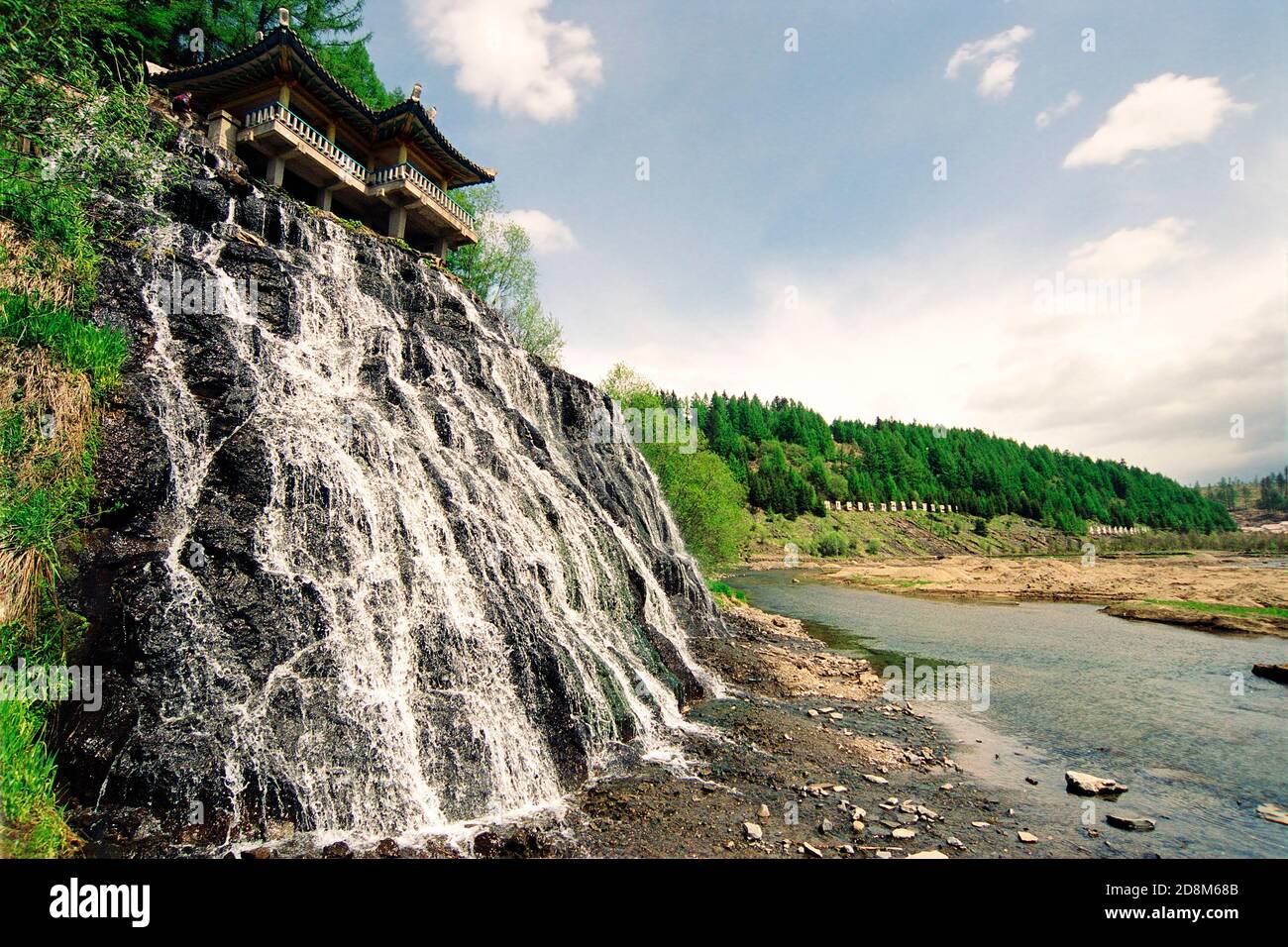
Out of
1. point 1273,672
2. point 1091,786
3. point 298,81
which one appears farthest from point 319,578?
point 1273,672

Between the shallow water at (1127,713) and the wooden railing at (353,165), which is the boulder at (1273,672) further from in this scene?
the wooden railing at (353,165)

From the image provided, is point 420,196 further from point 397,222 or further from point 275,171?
point 275,171

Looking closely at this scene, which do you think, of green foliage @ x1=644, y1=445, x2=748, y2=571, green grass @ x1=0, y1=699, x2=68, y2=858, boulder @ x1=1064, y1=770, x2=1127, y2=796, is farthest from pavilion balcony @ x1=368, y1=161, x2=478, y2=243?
boulder @ x1=1064, y1=770, x2=1127, y2=796

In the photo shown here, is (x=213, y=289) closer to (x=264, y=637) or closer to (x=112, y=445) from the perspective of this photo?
(x=112, y=445)

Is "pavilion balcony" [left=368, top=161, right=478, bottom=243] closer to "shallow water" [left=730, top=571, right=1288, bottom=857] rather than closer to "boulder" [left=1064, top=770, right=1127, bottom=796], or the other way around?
"shallow water" [left=730, top=571, right=1288, bottom=857]

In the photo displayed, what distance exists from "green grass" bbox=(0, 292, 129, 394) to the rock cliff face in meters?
0.60

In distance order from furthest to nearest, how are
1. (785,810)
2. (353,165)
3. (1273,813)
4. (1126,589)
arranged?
(1126,589)
(353,165)
(1273,813)
(785,810)

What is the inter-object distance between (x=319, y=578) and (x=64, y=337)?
8394 millimetres

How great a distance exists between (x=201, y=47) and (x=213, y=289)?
31118 mm

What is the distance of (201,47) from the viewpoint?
36406 millimetres

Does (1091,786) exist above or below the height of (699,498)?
below

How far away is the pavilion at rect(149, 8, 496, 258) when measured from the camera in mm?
26969

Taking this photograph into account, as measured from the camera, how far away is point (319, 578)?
42.5ft
